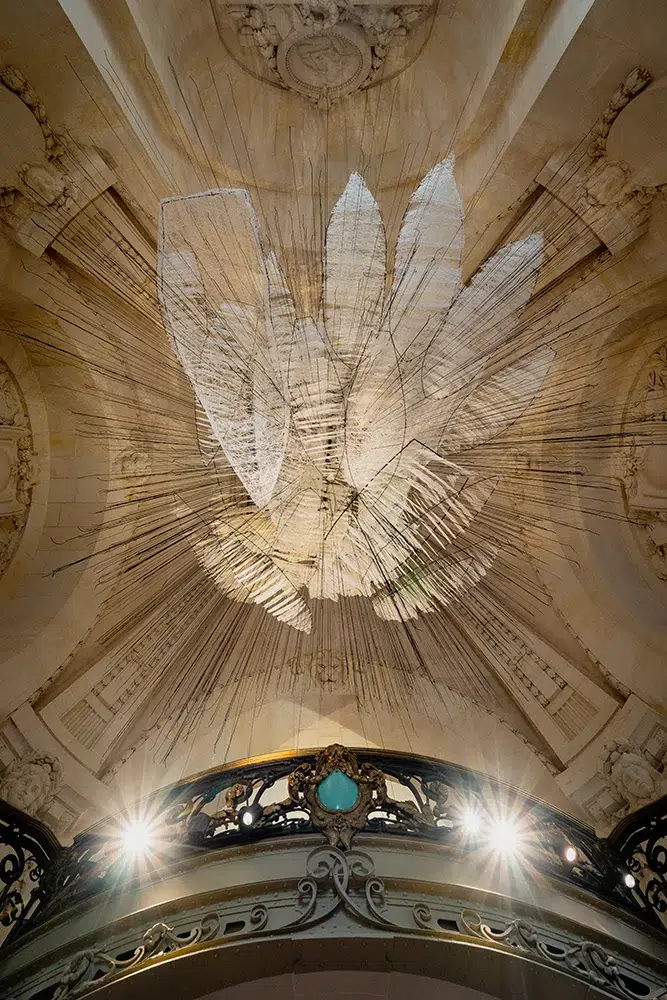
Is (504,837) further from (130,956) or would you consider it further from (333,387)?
(333,387)

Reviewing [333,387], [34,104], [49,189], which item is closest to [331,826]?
[333,387]

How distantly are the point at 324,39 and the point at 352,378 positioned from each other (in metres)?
2.94

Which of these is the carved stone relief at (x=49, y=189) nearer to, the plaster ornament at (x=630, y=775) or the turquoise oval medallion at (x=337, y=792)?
the turquoise oval medallion at (x=337, y=792)

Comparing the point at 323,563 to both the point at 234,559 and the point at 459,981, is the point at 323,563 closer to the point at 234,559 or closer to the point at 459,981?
the point at 234,559

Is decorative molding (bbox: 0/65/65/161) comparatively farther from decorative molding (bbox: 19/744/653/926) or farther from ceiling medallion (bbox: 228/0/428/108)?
decorative molding (bbox: 19/744/653/926)

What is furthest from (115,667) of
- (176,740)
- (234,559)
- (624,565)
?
(624,565)

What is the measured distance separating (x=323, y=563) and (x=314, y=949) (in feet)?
6.14

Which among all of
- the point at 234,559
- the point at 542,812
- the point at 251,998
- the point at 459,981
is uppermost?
the point at 234,559

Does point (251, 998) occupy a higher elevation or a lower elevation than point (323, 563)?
lower

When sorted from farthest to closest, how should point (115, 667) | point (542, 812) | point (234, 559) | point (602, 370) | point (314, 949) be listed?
point (115, 667), point (602, 370), point (234, 559), point (542, 812), point (314, 949)

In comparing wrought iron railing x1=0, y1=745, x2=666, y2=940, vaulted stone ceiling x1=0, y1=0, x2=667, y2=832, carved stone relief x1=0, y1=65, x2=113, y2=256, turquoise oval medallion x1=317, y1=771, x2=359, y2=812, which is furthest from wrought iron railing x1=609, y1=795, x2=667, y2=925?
carved stone relief x1=0, y1=65, x2=113, y2=256

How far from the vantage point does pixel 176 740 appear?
523cm

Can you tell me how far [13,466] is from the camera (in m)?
4.73

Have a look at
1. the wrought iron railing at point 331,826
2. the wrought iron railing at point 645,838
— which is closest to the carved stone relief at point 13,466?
the wrought iron railing at point 331,826
